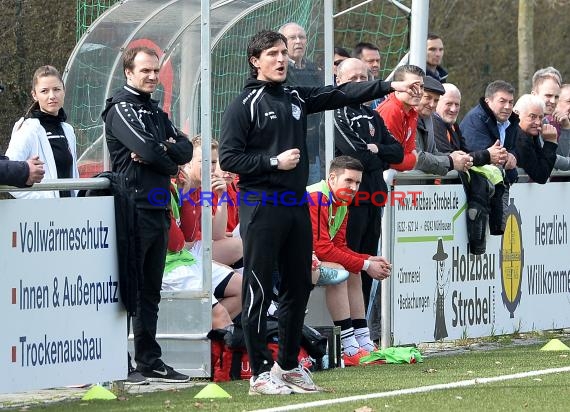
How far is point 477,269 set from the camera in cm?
1303

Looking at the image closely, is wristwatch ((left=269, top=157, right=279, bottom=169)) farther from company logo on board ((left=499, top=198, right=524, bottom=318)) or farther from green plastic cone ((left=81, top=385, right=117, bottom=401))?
company logo on board ((left=499, top=198, right=524, bottom=318))

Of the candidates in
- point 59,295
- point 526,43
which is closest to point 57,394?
point 59,295

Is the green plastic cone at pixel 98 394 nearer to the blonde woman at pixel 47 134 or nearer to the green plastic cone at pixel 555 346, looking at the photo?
the blonde woman at pixel 47 134

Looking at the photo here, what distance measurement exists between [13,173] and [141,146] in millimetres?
1537

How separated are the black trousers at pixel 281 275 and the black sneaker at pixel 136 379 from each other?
3.76ft

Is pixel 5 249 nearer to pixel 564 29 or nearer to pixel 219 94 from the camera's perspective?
pixel 219 94

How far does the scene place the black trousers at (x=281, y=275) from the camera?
30.7 ft

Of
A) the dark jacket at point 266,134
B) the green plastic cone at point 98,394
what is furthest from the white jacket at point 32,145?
the green plastic cone at point 98,394

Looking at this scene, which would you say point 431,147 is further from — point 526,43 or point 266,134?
point 526,43

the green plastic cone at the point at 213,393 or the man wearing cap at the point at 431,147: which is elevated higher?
the man wearing cap at the point at 431,147

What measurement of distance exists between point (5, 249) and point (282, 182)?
1.84m

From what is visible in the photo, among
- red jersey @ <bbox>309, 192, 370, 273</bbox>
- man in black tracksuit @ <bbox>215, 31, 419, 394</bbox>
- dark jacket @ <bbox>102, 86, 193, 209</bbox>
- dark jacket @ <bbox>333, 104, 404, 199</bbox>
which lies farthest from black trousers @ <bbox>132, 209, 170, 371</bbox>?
dark jacket @ <bbox>333, 104, 404, 199</bbox>

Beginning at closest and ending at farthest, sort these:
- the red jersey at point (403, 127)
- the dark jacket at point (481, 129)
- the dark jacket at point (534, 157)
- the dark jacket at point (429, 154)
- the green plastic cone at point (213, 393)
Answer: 1. the green plastic cone at point (213, 393)
2. the red jersey at point (403, 127)
3. the dark jacket at point (429, 154)
4. the dark jacket at point (481, 129)
5. the dark jacket at point (534, 157)

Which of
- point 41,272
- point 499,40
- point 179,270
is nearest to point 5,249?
point 41,272
